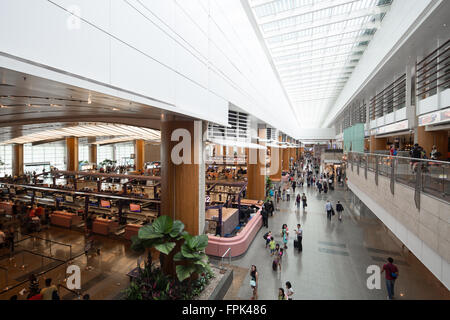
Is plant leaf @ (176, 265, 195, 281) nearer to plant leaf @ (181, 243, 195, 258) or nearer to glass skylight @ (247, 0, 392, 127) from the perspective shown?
plant leaf @ (181, 243, 195, 258)

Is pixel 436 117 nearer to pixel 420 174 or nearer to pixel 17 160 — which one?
pixel 420 174

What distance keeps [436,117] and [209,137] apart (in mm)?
8681

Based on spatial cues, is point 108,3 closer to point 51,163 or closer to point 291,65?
point 291,65

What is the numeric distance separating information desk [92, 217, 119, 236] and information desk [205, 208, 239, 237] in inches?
184

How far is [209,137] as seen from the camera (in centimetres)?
884

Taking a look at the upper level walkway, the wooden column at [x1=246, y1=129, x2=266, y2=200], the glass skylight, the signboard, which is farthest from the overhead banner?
the upper level walkway

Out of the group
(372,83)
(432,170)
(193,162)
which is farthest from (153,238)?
(372,83)

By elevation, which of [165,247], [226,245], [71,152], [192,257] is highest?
[71,152]

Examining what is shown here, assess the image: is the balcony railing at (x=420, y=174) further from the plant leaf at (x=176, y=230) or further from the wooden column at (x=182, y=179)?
the plant leaf at (x=176, y=230)

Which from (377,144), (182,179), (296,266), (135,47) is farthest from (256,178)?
(135,47)

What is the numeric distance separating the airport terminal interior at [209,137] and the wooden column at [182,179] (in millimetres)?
45

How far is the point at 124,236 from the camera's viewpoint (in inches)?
420

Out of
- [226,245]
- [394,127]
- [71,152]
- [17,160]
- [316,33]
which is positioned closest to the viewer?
[226,245]

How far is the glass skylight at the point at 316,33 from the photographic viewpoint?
405 inches
